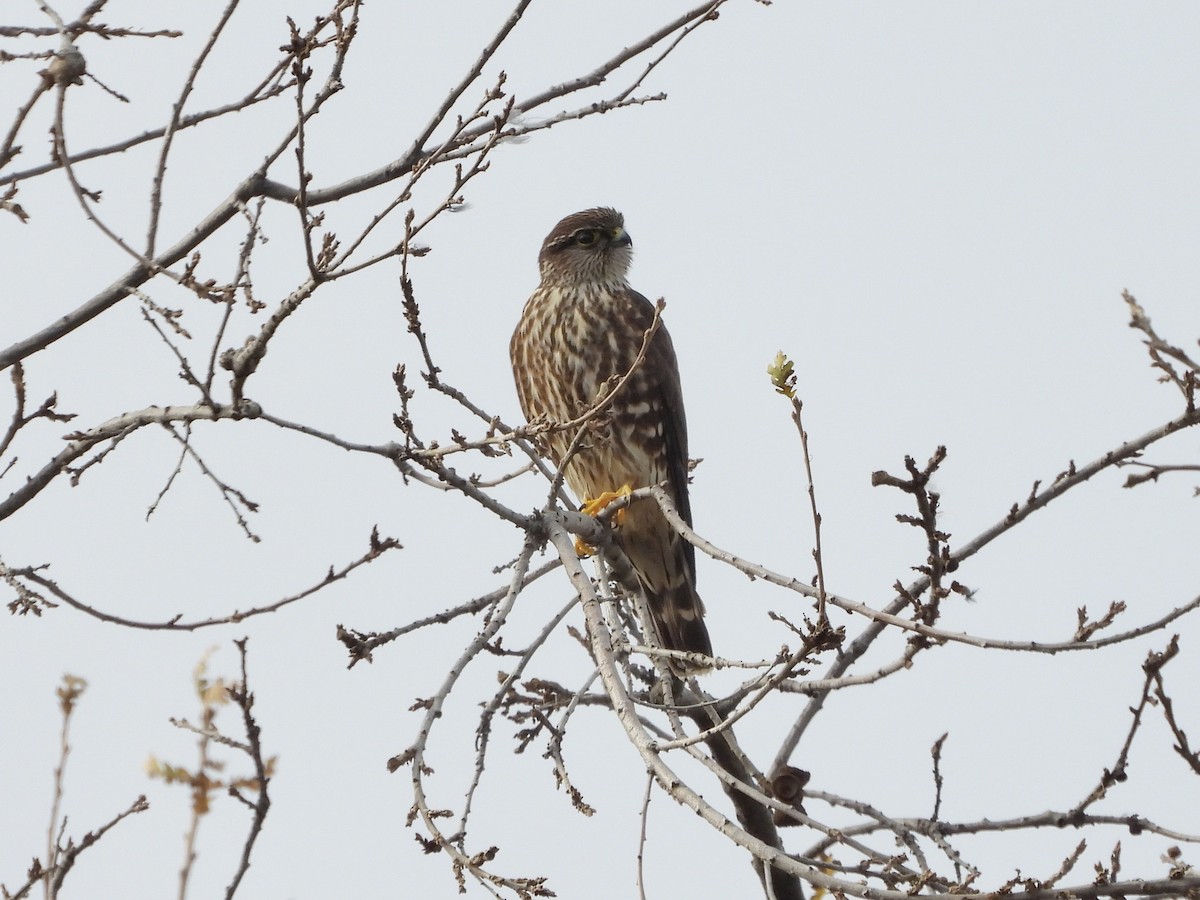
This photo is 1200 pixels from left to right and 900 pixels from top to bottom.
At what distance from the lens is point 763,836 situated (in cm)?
405

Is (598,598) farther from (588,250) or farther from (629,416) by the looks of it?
(588,250)

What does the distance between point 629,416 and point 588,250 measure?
41.1 inches

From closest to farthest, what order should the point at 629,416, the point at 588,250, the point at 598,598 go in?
the point at 598,598 < the point at 629,416 < the point at 588,250

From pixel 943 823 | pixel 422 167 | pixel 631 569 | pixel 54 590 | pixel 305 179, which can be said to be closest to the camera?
pixel 305 179

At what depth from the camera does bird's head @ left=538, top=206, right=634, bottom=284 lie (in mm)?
6027

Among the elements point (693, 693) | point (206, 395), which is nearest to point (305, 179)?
point (206, 395)

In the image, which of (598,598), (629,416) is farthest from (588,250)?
(598,598)

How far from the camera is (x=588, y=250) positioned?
20.1 feet

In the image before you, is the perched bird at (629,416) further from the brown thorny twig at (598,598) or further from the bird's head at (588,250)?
the brown thorny twig at (598,598)

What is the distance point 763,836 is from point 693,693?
1.56 ft

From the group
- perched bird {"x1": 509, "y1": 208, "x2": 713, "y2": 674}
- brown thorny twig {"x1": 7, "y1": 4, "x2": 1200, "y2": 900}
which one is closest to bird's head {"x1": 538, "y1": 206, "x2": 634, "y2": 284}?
perched bird {"x1": 509, "y1": 208, "x2": 713, "y2": 674}

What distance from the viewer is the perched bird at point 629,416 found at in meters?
5.45

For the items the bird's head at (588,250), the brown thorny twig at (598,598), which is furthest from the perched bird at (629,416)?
the brown thorny twig at (598,598)

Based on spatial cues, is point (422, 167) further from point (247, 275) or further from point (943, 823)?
point (943, 823)
